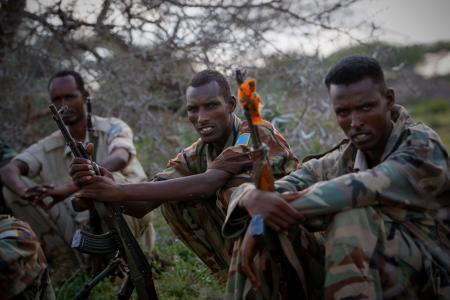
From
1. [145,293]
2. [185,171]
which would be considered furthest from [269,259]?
[185,171]

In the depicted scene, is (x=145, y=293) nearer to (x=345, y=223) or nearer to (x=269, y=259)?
(x=269, y=259)

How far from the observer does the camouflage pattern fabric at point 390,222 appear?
2516 millimetres

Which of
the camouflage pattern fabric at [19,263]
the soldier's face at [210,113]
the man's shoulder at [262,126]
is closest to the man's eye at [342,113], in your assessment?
the man's shoulder at [262,126]

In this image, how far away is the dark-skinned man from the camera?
3438 mm

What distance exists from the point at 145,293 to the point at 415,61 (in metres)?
18.6

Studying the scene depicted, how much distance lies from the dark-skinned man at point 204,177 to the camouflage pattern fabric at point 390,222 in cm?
63

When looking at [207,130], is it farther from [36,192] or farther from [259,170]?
[36,192]

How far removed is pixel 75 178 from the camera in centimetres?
339

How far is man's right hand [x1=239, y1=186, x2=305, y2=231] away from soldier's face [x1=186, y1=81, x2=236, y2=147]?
44.8 inches

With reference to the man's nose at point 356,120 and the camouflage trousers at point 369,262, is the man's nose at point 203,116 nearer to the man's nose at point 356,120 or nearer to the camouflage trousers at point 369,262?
the man's nose at point 356,120

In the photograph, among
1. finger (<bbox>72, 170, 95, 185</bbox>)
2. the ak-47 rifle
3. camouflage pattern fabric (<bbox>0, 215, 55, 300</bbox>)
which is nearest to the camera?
the ak-47 rifle

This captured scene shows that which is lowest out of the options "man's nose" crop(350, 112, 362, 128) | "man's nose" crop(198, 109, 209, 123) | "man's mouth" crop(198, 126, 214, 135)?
"man's nose" crop(350, 112, 362, 128)

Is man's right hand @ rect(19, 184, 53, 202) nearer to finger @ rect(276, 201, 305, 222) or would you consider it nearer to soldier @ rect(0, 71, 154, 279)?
soldier @ rect(0, 71, 154, 279)

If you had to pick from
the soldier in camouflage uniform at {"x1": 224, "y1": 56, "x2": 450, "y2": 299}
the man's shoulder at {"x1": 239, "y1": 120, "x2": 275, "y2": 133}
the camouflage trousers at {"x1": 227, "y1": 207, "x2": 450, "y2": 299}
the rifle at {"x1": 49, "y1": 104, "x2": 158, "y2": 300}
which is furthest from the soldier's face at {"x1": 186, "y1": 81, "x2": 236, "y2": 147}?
the camouflage trousers at {"x1": 227, "y1": 207, "x2": 450, "y2": 299}
